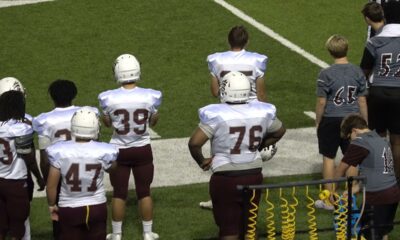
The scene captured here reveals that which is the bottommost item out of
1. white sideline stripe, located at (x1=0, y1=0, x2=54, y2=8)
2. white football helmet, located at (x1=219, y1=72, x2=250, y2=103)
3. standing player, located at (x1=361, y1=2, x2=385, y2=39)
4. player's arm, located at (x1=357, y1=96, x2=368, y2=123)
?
player's arm, located at (x1=357, y1=96, x2=368, y2=123)

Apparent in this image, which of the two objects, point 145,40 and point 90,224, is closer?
point 90,224

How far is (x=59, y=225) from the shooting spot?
36.0ft

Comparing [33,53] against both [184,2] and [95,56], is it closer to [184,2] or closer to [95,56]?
[95,56]

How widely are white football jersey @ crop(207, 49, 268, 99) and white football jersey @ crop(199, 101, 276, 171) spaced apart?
6.51 feet

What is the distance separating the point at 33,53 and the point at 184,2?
11.1 feet

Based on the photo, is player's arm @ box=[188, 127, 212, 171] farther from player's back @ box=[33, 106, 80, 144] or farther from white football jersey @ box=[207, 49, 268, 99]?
white football jersey @ box=[207, 49, 268, 99]

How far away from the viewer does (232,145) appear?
35.5 ft

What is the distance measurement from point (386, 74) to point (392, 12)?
0.69m

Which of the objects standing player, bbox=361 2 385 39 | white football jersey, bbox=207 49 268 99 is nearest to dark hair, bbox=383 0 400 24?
standing player, bbox=361 2 385 39

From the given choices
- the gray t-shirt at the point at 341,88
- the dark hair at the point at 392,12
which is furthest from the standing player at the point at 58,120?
the dark hair at the point at 392,12

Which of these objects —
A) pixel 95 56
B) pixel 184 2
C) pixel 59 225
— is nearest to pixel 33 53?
pixel 95 56

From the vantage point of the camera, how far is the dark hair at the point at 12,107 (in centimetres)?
1145

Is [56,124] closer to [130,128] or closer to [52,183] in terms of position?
[52,183]

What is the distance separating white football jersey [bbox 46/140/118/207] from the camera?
417 inches
